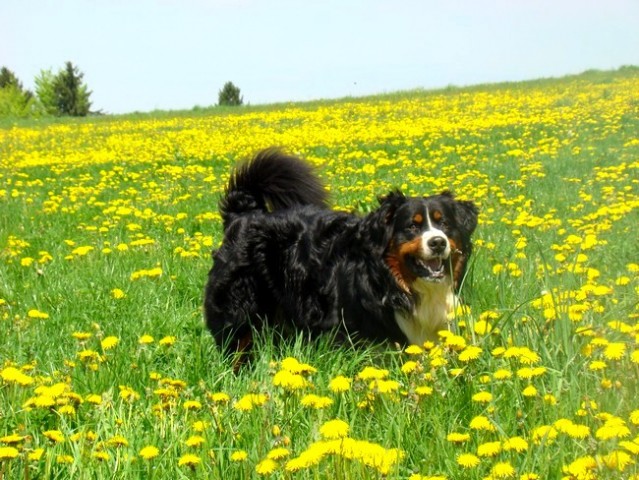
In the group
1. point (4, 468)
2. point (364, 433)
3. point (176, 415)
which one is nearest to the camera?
point (4, 468)

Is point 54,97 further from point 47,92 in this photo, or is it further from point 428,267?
point 428,267

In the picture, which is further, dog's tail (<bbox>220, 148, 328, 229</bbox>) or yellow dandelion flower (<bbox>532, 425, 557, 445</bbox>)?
Result: dog's tail (<bbox>220, 148, 328, 229</bbox>)

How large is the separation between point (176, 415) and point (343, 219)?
6.41 ft

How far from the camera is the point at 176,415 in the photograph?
9.25 feet

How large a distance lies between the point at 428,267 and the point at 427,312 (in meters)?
→ 0.26

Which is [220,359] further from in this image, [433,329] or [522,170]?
[522,170]

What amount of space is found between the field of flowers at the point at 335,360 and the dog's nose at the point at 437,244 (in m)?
0.34

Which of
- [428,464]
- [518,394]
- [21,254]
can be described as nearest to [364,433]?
[428,464]

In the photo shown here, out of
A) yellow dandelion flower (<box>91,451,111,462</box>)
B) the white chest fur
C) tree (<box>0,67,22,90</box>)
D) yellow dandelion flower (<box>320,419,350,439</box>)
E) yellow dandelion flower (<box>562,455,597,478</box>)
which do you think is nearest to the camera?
yellow dandelion flower (<box>562,455,597,478</box>)

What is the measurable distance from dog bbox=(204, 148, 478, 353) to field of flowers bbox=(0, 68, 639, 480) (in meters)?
0.19

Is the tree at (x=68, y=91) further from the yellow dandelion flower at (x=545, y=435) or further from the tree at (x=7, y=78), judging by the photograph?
the yellow dandelion flower at (x=545, y=435)

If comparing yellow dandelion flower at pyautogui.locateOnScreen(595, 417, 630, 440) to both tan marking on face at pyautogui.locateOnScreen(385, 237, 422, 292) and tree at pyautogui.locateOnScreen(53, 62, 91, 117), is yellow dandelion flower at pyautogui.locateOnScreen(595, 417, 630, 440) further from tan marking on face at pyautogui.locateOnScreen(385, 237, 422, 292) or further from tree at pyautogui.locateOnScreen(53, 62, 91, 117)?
tree at pyautogui.locateOnScreen(53, 62, 91, 117)

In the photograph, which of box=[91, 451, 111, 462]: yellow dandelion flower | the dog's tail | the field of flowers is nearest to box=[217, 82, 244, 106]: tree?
the field of flowers

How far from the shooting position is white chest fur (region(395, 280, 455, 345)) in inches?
161
